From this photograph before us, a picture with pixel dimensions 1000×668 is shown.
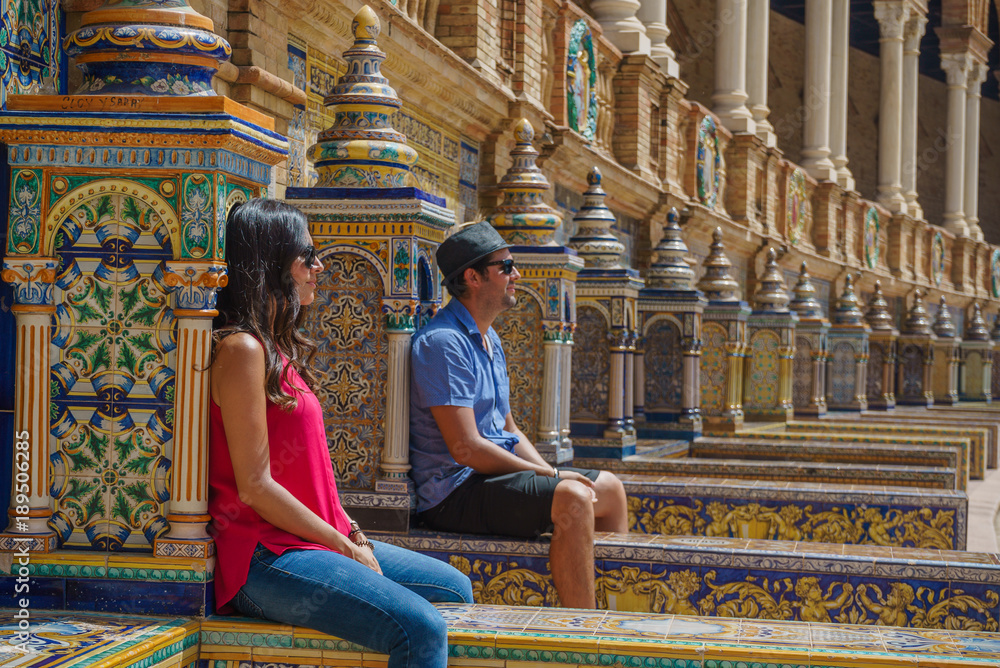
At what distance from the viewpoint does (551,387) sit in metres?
7.97

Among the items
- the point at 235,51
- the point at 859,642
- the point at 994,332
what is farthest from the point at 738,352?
the point at 994,332

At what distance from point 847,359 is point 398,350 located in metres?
17.9

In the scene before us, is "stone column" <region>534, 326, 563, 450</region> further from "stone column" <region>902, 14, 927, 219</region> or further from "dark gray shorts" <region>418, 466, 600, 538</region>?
"stone column" <region>902, 14, 927, 219</region>

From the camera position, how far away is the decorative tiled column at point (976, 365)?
31.4 m

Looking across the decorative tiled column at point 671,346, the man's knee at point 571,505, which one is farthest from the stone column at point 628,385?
the man's knee at point 571,505

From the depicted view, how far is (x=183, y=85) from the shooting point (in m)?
3.54

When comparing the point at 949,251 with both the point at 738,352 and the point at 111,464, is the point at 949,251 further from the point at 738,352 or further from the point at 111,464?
the point at 111,464

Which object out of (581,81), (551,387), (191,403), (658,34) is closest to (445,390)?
(191,403)

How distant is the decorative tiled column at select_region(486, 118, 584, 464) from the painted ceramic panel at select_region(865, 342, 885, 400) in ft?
57.9

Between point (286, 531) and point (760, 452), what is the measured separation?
8.36 meters

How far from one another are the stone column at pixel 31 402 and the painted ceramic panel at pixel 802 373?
54.7ft

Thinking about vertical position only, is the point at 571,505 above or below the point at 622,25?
below

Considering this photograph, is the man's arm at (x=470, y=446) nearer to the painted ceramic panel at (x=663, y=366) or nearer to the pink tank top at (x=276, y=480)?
the pink tank top at (x=276, y=480)

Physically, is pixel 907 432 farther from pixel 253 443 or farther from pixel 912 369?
Answer: pixel 253 443
